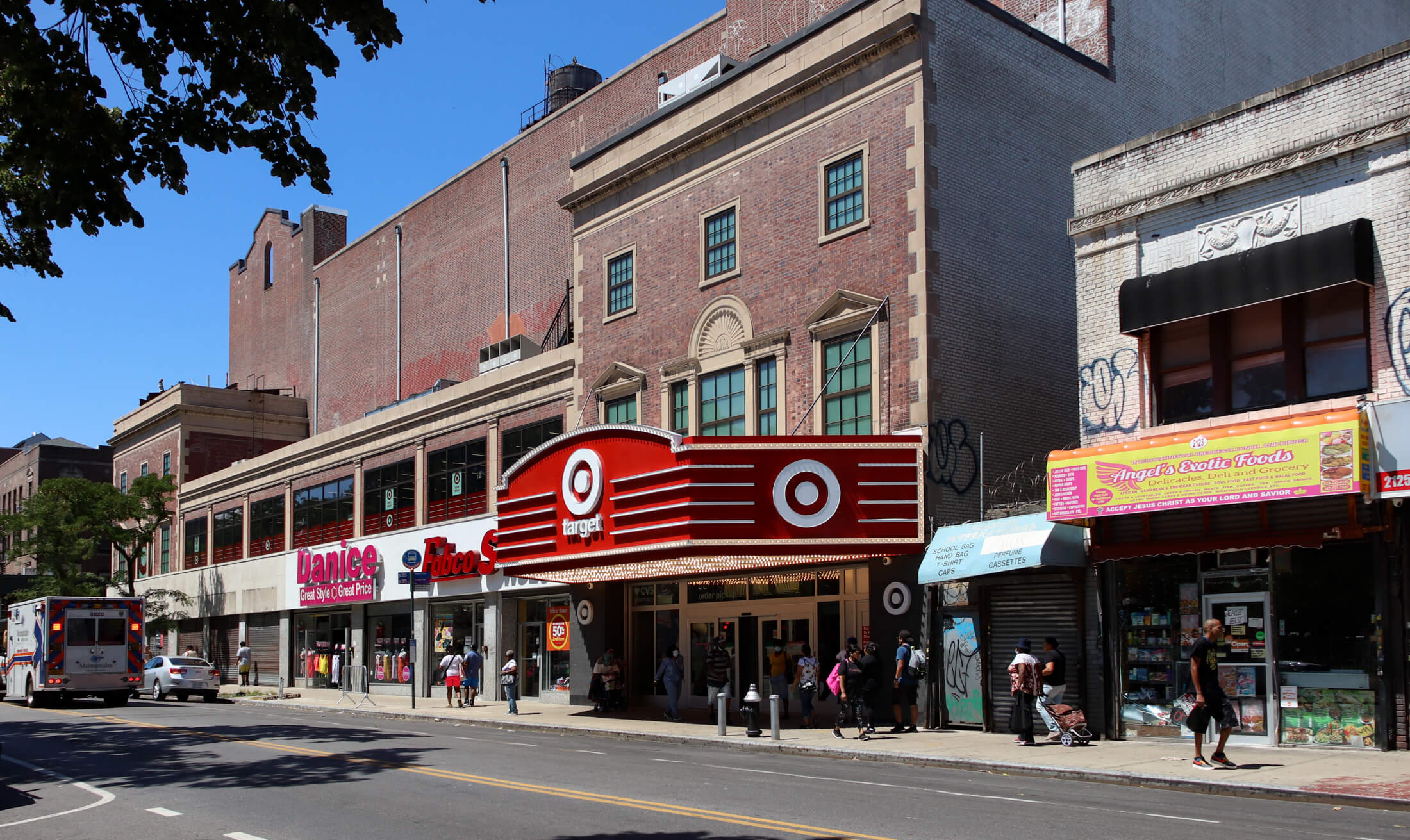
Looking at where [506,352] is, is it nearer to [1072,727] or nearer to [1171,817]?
[1072,727]

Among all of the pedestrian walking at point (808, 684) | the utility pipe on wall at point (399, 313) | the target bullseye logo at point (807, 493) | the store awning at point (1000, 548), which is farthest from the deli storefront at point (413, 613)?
the store awning at point (1000, 548)

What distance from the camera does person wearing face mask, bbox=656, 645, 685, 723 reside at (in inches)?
1070

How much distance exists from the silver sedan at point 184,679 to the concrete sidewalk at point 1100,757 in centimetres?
1731

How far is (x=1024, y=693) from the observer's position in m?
19.6

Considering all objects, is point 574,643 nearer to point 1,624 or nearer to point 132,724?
point 132,724

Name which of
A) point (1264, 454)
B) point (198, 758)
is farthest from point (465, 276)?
point (1264, 454)

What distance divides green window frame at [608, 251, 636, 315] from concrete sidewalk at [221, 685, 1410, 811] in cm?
1003

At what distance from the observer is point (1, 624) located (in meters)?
46.9

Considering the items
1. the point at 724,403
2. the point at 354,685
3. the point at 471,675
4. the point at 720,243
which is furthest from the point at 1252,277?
the point at 354,685

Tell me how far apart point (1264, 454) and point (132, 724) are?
940 inches

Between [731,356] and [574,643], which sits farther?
[574,643]

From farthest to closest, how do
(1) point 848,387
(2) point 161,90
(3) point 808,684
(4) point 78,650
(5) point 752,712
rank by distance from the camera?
(4) point 78,650 < (1) point 848,387 < (3) point 808,684 < (5) point 752,712 < (2) point 161,90

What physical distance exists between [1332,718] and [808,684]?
968 centimetres

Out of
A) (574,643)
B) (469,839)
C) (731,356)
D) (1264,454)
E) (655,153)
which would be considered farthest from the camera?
(574,643)
